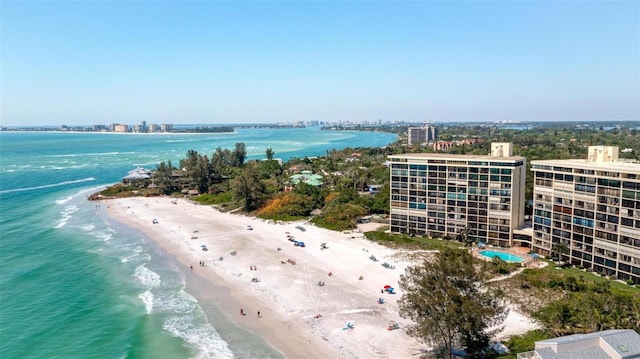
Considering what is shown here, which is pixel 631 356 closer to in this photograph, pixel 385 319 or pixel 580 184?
pixel 385 319

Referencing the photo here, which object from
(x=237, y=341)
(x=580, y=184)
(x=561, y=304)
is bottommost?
(x=237, y=341)

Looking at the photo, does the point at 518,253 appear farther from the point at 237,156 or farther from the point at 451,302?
the point at 237,156

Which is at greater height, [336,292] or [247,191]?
[247,191]

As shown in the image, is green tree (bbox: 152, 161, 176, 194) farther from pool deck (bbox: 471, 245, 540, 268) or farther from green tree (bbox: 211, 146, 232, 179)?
pool deck (bbox: 471, 245, 540, 268)

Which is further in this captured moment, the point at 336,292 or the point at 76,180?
the point at 76,180

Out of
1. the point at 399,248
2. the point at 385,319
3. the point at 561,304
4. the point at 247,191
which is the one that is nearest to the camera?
the point at 561,304

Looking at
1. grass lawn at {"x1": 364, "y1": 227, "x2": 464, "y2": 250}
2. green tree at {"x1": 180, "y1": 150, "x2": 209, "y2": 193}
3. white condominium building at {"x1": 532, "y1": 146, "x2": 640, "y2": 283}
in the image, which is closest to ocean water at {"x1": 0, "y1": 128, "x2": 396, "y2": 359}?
green tree at {"x1": 180, "y1": 150, "x2": 209, "y2": 193}

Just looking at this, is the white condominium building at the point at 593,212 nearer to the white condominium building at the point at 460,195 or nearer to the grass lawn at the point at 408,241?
the white condominium building at the point at 460,195

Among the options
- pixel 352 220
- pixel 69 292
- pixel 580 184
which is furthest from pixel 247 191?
pixel 580 184
